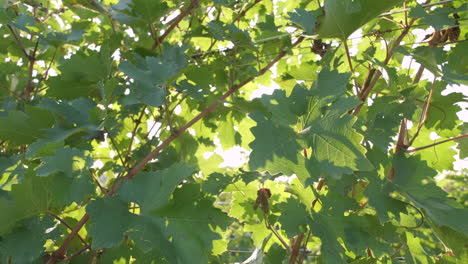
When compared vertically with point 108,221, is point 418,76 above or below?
above

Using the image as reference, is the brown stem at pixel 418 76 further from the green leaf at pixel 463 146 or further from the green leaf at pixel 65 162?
the green leaf at pixel 65 162

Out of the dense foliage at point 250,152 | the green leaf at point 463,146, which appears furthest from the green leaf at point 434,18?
the green leaf at point 463,146

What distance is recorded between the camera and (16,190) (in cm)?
127

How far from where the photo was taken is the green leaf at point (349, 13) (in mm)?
1234

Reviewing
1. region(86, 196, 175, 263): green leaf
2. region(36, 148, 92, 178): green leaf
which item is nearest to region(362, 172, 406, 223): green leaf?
region(86, 196, 175, 263): green leaf

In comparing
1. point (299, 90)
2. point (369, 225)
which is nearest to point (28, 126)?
point (299, 90)

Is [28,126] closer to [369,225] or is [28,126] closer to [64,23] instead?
[369,225]

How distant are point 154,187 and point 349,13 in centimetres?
64

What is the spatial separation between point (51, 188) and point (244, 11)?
3.47 ft

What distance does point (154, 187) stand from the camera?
1193 millimetres

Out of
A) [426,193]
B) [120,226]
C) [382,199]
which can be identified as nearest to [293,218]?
[382,199]

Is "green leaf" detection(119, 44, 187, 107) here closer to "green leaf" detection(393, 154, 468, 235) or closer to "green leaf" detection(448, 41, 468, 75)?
"green leaf" detection(393, 154, 468, 235)

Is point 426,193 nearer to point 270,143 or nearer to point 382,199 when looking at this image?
point 382,199

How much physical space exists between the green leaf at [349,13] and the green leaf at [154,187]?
0.52m
